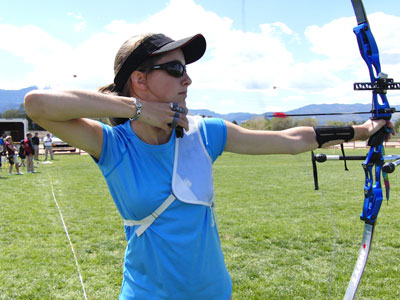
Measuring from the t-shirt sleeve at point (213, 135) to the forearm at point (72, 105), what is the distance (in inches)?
15.3

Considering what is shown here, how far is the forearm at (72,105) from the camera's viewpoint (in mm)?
1443

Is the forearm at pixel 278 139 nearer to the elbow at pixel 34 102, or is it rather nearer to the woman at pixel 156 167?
the woman at pixel 156 167

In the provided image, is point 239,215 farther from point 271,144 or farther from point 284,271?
point 271,144

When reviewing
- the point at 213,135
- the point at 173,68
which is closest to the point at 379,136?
the point at 213,135

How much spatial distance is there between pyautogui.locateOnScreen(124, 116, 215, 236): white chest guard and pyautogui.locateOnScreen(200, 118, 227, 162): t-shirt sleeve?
0.12 ft

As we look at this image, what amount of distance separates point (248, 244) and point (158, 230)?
4301mm

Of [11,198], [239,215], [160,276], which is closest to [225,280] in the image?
[160,276]

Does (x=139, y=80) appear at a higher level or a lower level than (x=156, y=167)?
higher

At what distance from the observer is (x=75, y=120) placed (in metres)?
1.57

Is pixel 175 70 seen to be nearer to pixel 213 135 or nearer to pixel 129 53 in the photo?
pixel 129 53

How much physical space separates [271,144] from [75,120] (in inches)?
37.8

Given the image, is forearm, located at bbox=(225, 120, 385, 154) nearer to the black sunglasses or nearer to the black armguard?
the black armguard

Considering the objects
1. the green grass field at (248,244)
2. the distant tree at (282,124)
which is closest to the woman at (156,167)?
the distant tree at (282,124)

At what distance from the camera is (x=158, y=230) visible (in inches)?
62.4
